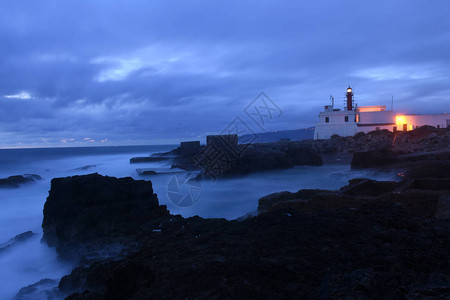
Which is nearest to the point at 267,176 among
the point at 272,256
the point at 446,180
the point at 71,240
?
the point at 446,180

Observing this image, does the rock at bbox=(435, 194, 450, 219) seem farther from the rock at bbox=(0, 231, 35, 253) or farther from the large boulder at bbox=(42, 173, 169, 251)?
the rock at bbox=(0, 231, 35, 253)

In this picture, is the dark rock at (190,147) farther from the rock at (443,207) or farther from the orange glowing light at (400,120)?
the orange glowing light at (400,120)

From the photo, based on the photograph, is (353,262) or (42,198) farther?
(42,198)

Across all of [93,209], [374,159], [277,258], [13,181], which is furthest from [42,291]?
[374,159]

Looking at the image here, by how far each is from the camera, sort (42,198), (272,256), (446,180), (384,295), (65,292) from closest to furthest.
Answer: (384,295) < (272,256) < (65,292) < (446,180) < (42,198)

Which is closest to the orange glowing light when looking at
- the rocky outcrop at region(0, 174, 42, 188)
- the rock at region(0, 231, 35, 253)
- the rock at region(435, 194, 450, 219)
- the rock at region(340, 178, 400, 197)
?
the rock at region(340, 178, 400, 197)

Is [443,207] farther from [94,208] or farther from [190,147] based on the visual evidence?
[190,147]

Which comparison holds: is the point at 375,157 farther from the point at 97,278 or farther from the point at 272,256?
the point at 97,278

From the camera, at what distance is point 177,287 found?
8.61 ft

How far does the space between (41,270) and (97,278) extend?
294 centimetres

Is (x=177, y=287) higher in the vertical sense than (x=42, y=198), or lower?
higher

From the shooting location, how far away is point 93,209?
5.27m

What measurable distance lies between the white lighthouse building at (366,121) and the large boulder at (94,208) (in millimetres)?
33776

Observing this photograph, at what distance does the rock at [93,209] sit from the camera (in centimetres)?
500
